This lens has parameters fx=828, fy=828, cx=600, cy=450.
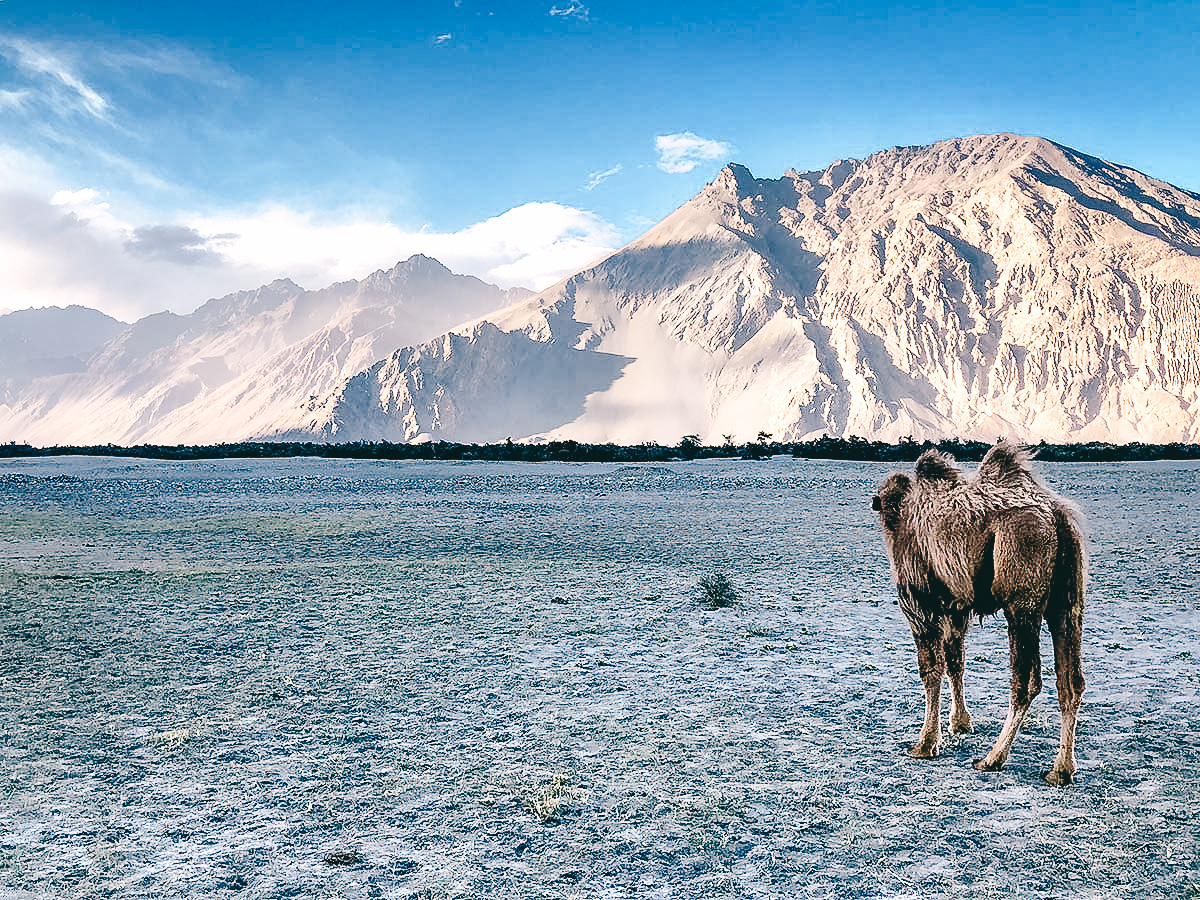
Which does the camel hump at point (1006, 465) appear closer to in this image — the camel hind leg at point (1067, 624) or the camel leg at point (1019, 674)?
the camel hind leg at point (1067, 624)

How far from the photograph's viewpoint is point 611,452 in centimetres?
3653

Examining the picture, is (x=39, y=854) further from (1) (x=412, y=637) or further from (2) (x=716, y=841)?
(1) (x=412, y=637)

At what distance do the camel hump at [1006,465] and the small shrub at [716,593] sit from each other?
190 inches

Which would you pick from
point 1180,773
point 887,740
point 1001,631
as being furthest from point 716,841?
point 1001,631

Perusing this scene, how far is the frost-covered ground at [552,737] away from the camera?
3.80 metres

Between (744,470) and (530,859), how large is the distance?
1020 inches

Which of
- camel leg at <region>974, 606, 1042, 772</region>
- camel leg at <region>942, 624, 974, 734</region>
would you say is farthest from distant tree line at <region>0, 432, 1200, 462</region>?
camel leg at <region>974, 606, 1042, 772</region>

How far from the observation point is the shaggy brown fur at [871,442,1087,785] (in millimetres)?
4426

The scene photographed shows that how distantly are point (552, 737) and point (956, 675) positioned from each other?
100 inches

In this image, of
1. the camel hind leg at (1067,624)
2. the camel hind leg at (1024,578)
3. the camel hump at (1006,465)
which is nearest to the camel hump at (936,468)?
the camel hump at (1006,465)

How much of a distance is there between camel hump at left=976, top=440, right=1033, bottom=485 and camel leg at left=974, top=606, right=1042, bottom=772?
73 centimetres

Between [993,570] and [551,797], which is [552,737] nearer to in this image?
[551,797]

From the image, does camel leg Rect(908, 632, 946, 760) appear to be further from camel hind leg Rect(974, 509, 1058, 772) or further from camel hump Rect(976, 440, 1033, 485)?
camel hump Rect(976, 440, 1033, 485)

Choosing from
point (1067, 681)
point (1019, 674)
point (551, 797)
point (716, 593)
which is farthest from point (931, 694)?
point (716, 593)
